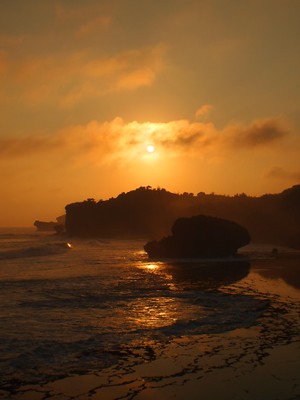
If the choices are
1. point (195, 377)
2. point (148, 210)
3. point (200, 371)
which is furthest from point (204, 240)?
point (148, 210)

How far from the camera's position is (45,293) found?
22344 mm

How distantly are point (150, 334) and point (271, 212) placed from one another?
77.4 m

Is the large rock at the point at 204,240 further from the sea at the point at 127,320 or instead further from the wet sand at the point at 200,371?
the wet sand at the point at 200,371

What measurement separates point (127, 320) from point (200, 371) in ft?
19.7

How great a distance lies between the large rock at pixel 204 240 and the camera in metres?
48.0

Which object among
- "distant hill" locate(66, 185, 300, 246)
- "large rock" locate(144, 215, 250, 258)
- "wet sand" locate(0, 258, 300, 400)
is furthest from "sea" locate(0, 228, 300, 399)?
"distant hill" locate(66, 185, 300, 246)

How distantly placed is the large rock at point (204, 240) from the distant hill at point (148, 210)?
4365 centimetres

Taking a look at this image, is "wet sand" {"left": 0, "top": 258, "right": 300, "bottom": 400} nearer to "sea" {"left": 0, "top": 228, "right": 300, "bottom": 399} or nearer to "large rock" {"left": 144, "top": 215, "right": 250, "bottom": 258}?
"sea" {"left": 0, "top": 228, "right": 300, "bottom": 399}

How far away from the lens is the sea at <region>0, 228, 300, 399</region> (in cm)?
1130

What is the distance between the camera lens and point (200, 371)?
10.5 metres

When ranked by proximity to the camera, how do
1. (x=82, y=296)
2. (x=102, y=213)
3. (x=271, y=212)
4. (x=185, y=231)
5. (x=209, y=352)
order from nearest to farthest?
(x=209, y=352) → (x=82, y=296) → (x=185, y=231) → (x=271, y=212) → (x=102, y=213)

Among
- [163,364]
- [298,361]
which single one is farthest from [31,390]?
[298,361]

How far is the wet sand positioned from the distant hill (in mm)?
79172

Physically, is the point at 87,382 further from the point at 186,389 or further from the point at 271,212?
the point at 271,212
